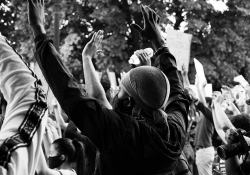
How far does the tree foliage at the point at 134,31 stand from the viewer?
59.9ft

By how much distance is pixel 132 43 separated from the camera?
1908cm

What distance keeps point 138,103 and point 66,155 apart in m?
1.92

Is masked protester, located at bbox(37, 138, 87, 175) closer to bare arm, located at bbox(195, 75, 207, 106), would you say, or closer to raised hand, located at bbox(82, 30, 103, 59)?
raised hand, located at bbox(82, 30, 103, 59)

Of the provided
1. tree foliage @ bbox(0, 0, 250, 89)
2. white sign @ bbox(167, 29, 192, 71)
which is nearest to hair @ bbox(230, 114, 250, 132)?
white sign @ bbox(167, 29, 192, 71)

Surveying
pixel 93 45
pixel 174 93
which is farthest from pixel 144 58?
pixel 174 93

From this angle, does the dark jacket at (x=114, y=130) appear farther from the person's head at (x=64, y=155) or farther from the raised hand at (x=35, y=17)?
the person's head at (x=64, y=155)

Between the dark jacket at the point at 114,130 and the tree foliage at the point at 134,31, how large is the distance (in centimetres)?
1519

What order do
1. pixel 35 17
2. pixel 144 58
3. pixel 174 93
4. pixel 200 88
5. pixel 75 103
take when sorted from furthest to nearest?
pixel 200 88 → pixel 144 58 → pixel 174 93 → pixel 35 17 → pixel 75 103

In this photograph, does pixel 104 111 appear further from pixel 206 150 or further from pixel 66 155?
pixel 206 150

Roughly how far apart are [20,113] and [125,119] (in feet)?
1.87

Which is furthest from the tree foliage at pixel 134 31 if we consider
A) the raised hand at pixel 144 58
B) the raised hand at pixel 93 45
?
the raised hand at pixel 93 45

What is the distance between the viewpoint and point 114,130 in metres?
2.41

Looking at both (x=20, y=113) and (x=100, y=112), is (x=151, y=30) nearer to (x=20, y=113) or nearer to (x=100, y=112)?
(x=100, y=112)

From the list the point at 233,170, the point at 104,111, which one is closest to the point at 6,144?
the point at 104,111
